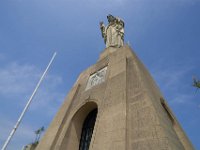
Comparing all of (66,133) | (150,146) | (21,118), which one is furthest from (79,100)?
(150,146)

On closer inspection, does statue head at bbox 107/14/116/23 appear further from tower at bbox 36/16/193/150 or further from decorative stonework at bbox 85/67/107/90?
decorative stonework at bbox 85/67/107/90

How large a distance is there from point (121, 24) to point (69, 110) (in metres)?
8.56

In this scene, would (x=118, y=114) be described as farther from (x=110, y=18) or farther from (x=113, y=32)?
(x=110, y=18)

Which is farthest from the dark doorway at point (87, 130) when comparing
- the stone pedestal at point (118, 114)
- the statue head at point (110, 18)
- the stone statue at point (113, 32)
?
the statue head at point (110, 18)

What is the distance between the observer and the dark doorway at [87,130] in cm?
895

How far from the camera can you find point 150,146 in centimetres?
518

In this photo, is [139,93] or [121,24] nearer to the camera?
[139,93]

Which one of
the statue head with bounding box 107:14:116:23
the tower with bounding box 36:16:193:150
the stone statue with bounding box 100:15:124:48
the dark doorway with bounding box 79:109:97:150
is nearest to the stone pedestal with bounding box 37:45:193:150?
the tower with bounding box 36:16:193:150

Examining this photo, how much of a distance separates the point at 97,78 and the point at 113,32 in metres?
5.42

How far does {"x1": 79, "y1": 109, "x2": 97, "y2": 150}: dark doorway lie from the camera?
8.95 meters

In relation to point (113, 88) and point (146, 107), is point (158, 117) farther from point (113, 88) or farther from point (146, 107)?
point (113, 88)

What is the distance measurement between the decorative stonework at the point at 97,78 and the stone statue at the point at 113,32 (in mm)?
3546

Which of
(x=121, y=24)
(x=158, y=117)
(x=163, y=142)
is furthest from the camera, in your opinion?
(x=121, y=24)

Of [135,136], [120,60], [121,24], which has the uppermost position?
[121,24]
